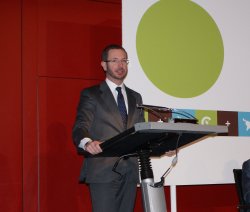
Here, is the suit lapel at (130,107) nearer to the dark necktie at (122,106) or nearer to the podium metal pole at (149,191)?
the dark necktie at (122,106)

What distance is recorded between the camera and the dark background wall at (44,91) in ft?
12.0

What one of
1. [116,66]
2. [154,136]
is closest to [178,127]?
[154,136]

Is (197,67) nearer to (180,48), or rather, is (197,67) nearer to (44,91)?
(180,48)

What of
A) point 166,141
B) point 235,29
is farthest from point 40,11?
point 166,141

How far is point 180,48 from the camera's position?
12.8 feet

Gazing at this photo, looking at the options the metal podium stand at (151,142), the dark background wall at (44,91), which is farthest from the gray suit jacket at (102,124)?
the dark background wall at (44,91)

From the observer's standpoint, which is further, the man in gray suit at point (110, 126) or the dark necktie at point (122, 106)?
the dark necktie at point (122, 106)

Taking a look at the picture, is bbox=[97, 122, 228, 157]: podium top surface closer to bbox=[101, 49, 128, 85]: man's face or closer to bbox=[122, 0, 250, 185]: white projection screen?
bbox=[101, 49, 128, 85]: man's face

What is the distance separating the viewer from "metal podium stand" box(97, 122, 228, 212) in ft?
6.27

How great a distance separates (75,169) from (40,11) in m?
1.44

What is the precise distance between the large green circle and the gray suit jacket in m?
0.86

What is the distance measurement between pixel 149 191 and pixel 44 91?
1954mm

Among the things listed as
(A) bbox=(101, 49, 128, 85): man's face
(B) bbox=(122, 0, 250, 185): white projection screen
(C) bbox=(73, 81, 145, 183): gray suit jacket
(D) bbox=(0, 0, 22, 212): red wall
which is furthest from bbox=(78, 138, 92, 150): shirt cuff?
(D) bbox=(0, 0, 22, 212): red wall

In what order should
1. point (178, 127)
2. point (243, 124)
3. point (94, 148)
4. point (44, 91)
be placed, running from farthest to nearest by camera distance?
point (243, 124) < point (44, 91) < point (94, 148) < point (178, 127)
